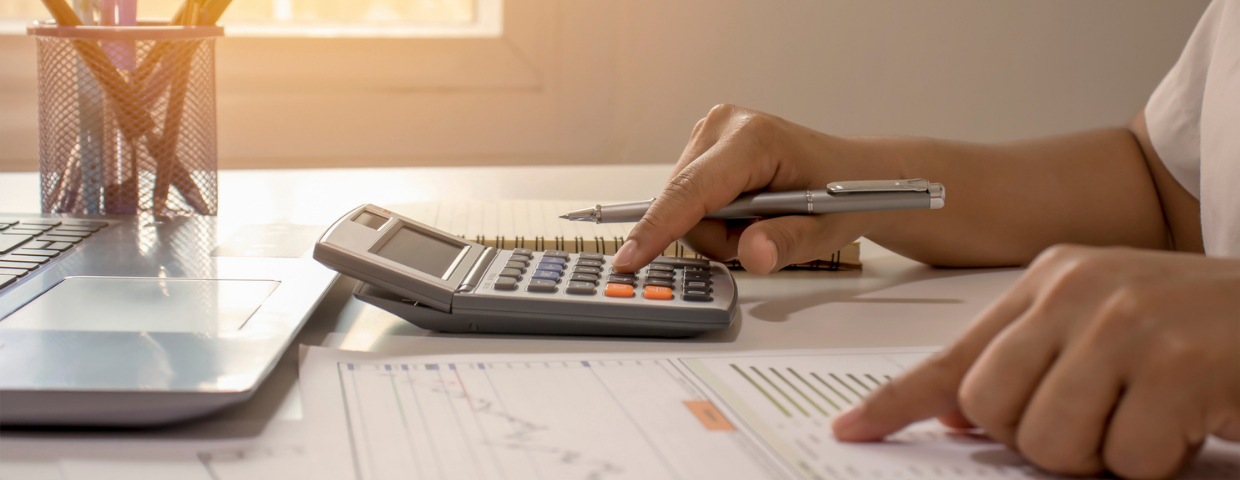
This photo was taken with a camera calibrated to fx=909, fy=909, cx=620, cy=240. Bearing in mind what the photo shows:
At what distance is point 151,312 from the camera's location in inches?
13.7

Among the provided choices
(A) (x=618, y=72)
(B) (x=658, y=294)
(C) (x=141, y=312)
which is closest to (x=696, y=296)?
(B) (x=658, y=294)

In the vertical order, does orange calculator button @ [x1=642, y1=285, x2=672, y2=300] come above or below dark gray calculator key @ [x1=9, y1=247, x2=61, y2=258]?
below

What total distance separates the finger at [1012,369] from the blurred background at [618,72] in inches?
31.2

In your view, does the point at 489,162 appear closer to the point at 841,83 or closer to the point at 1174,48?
the point at 841,83

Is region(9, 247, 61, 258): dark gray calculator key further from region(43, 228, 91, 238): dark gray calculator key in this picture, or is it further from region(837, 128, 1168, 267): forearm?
region(837, 128, 1168, 267): forearm

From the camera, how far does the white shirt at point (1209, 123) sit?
46 centimetres

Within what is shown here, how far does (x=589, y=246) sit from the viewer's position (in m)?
0.52

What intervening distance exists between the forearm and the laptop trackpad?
0.34m

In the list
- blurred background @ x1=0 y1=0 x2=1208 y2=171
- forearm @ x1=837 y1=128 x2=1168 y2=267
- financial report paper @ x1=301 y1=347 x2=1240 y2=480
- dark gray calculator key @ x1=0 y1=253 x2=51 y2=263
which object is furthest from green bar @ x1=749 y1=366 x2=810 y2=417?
blurred background @ x1=0 y1=0 x2=1208 y2=171

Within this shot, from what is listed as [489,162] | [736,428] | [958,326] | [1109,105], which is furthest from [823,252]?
[1109,105]

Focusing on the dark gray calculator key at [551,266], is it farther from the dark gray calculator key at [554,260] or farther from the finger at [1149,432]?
the finger at [1149,432]

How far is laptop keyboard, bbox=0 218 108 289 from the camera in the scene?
1.32ft

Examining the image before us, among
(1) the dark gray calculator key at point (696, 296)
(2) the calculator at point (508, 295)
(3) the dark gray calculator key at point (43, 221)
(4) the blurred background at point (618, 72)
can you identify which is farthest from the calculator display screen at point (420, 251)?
(4) the blurred background at point (618, 72)

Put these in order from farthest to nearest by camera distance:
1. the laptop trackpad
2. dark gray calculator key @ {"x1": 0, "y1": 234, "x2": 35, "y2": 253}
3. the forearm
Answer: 1. the forearm
2. dark gray calculator key @ {"x1": 0, "y1": 234, "x2": 35, "y2": 253}
3. the laptop trackpad
